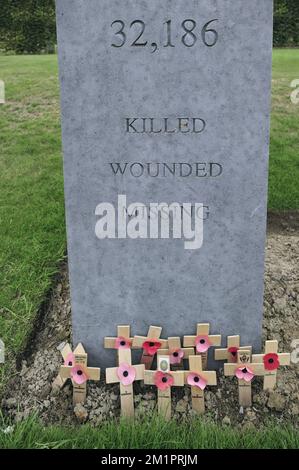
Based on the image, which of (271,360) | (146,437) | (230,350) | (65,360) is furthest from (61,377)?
(271,360)

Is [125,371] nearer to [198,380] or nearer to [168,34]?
[198,380]

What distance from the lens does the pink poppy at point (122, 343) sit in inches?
113

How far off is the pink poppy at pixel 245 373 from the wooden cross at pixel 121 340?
1.93ft

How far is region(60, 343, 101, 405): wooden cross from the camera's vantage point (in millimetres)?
2820

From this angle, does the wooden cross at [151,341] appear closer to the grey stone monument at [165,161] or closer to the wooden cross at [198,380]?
the grey stone monument at [165,161]

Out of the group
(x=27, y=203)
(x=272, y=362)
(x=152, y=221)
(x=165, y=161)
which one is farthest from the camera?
(x=27, y=203)

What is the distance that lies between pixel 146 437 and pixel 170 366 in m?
0.48

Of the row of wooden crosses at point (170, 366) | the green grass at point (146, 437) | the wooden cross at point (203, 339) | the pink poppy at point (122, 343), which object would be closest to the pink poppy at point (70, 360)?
the row of wooden crosses at point (170, 366)

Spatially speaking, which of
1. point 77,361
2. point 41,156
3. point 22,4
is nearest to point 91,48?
point 77,361

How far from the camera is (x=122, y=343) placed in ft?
9.47

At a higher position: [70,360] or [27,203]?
[27,203]

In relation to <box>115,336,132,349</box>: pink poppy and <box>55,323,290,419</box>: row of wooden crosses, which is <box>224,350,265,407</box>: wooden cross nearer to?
<box>55,323,290,419</box>: row of wooden crosses

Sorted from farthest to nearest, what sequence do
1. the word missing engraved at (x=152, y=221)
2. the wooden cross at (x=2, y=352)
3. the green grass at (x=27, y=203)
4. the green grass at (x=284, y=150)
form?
the green grass at (x=284, y=150) < the green grass at (x=27, y=203) < the wooden cross at (x=2, y=352) < the word missing engraved at (x=152, y=221)
